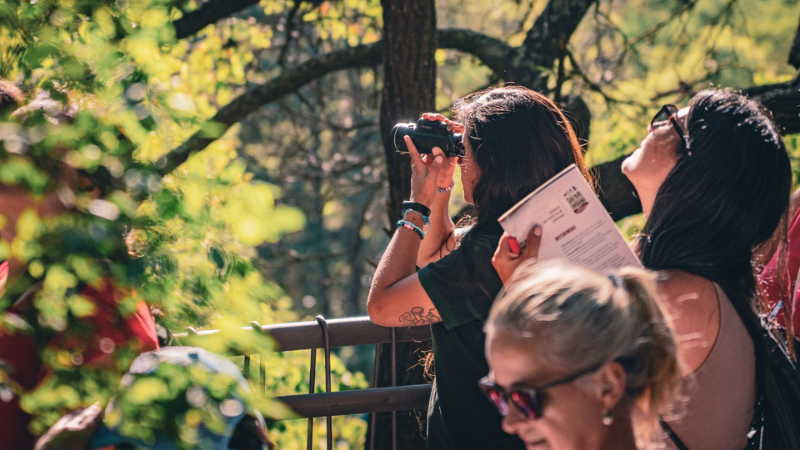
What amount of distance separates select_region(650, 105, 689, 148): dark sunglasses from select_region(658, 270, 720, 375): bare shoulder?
1.31 feet

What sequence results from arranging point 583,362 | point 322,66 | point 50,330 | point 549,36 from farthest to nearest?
1. point 322,66
2. point 549,36
3. point 583,362
4. point 50,330

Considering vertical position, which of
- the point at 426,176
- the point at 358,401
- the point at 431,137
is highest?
the point at 431,137

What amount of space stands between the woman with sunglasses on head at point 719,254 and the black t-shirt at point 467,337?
0.62 ft

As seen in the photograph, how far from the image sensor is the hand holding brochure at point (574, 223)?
5.41 ft

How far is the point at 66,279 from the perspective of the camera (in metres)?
1.00

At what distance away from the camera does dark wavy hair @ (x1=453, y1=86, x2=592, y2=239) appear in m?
2.06

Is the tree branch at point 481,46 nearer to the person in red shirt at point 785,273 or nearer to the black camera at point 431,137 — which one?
the black camera at point 431,137

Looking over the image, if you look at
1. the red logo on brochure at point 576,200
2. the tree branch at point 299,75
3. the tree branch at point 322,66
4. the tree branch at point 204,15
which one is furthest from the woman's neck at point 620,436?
the tree branch at point 204,15

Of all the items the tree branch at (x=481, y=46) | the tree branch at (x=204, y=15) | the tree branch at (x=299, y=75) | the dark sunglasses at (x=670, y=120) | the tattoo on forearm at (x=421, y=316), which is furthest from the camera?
the tree branch at (x=204, y=15)

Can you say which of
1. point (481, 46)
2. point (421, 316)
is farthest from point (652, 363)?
point (481, 46)

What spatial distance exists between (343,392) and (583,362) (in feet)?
3.86

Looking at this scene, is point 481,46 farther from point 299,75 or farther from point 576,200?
point 576,200

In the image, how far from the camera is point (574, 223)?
1.67 m

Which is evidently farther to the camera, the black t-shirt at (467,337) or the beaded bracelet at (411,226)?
the beaded bracelet at (411,226)
